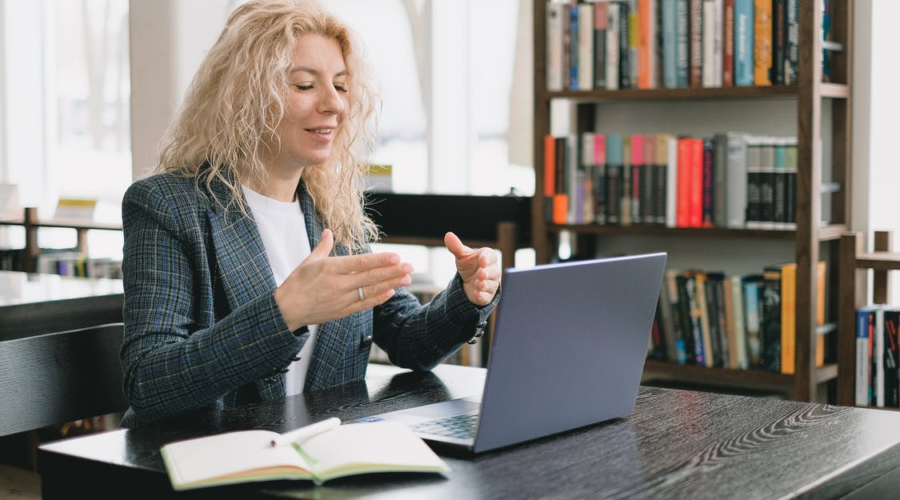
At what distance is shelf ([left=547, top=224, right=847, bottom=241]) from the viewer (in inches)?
113

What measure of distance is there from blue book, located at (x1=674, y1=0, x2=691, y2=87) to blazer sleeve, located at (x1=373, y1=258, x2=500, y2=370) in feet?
4.79

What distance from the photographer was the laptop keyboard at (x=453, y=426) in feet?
4.18

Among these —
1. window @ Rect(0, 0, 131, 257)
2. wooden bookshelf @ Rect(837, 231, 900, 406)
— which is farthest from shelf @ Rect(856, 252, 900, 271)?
window @ Rect(0, 0, 131, 257)

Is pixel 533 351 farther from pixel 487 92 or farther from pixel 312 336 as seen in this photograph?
pixel 487 92

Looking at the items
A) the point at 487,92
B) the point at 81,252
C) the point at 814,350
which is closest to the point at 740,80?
the point at 814,350

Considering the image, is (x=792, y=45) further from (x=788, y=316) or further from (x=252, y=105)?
(x=252, y=105)

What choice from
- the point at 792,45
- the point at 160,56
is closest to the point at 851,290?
the point at 792,45

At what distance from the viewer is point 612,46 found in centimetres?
312

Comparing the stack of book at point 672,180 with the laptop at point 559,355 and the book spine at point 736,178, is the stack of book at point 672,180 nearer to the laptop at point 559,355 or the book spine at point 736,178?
the book spine at point 736,178

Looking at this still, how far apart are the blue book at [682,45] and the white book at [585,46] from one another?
26 cm

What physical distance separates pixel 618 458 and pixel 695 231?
1.90 metres

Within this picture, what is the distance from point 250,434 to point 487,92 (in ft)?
10.1

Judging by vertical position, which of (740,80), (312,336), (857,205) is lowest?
(312,336)

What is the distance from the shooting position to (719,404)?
4.99 ft
